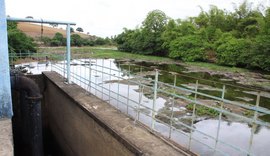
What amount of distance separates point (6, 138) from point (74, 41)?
57.5 meters

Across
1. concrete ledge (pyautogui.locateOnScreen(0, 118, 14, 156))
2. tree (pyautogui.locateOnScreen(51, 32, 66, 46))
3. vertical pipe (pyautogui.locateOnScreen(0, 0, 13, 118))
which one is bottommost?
concrete ledge (pyautogui.locateOnScreen(0, 118, 14, 156))

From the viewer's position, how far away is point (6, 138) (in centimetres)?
302

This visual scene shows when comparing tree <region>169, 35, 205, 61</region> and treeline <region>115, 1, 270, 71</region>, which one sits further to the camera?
tree <region>169, 35, 205, 61</region>

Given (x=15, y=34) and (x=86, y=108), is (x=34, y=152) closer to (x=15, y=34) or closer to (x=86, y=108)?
(x=86, y=108)

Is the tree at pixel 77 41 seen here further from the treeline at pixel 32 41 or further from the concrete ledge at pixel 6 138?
the concrete ledge at pixel 6 138

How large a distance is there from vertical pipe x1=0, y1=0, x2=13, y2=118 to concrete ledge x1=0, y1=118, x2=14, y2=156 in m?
0.19

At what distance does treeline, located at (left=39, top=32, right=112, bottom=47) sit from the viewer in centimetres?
5141

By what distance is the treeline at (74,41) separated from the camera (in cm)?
5141

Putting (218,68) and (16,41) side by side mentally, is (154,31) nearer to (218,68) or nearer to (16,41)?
(218,68)

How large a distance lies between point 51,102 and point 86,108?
9.41 feet

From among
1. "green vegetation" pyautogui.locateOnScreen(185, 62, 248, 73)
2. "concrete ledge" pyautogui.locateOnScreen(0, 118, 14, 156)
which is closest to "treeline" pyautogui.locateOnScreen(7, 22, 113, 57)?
→ "concrete ledge" pyautogui.locateOnScreen(0, 118, 14, 156)

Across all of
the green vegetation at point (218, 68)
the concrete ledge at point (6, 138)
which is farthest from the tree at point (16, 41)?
the green vegetation at point (218, 68)

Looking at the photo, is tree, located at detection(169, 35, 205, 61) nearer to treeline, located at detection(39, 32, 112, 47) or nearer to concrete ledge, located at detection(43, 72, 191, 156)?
treeline, located at detection(39, 32, 112, 47)

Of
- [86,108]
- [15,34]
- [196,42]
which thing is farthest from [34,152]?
[196,42]
